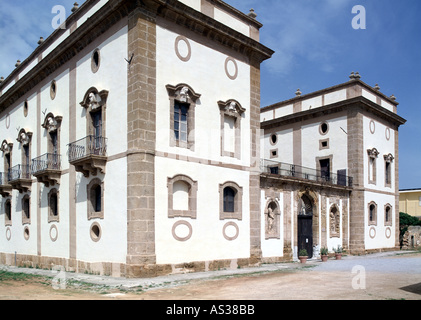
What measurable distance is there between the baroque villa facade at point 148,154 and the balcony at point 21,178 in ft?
0.30

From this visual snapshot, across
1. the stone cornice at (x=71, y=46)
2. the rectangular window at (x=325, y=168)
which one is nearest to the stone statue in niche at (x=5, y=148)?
the stone cornice at (x=71, y=46)

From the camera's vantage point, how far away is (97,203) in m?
18.3

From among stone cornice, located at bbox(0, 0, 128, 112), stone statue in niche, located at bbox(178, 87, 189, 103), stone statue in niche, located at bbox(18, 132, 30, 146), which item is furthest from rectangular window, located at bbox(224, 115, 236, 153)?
stone statue in niche, located at bbox(18, 132, 30, 146)

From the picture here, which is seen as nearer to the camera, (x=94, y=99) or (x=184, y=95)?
(x=184, y=95)

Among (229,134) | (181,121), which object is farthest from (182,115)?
(229,134)

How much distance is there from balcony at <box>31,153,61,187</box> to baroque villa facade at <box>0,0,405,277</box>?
68 mm

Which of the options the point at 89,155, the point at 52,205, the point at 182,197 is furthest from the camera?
the point at 52,205

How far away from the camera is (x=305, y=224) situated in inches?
998

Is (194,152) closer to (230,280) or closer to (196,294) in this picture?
(230,280)

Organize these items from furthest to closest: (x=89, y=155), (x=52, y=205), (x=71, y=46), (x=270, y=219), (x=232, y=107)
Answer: (x=270, y=219) < (x=52, y=205) < (x=71, y=46) < (x=232, y=107) < (x=89, y=155)

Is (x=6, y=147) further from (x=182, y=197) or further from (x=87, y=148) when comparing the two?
(x=182, y=197)

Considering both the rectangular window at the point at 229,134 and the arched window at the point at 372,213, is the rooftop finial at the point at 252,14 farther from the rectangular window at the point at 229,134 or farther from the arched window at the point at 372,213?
the arched window at the point at 372,213

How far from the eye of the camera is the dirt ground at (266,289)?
1076 cm

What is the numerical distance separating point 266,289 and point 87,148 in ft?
32.9
